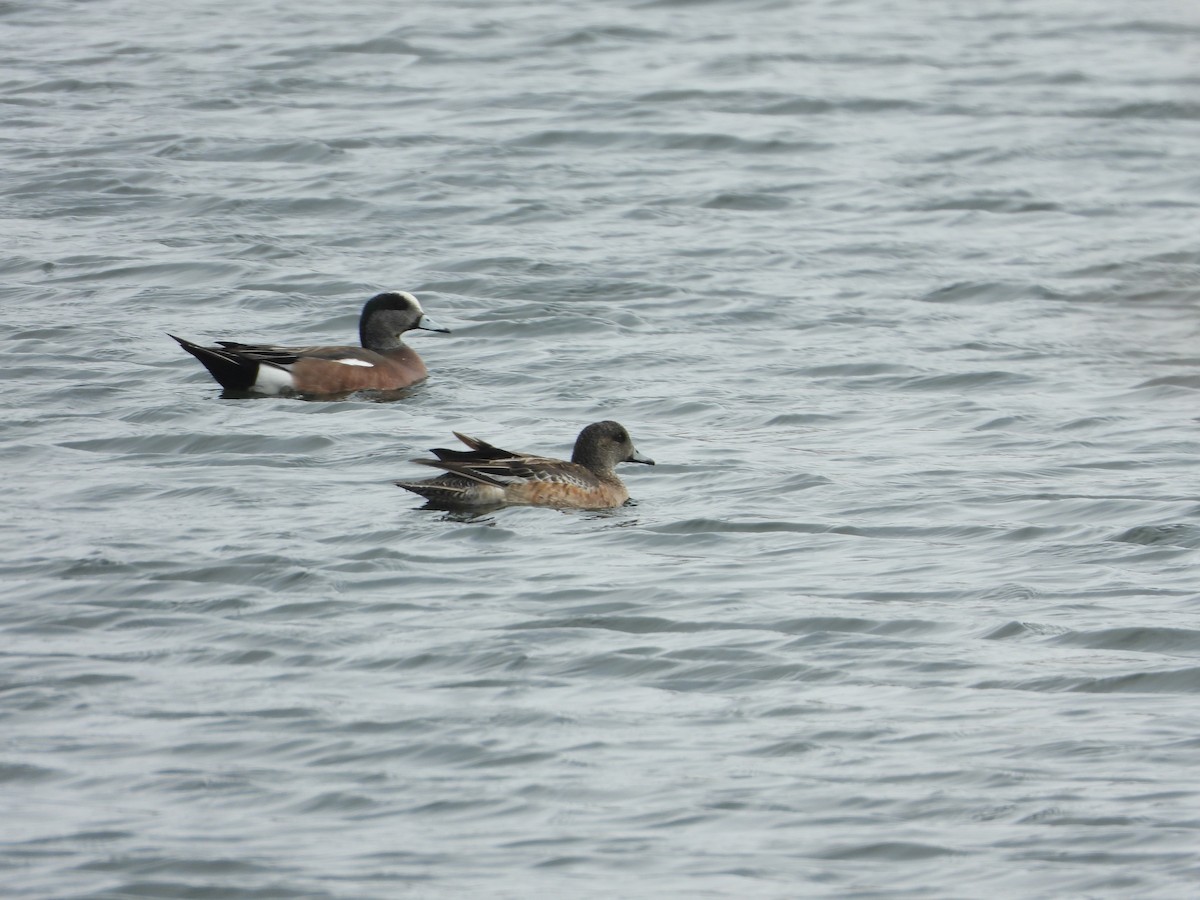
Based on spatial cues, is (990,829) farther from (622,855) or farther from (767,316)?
(767,316)

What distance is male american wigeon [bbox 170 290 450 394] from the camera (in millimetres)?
13516

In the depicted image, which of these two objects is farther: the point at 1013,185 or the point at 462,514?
the point at 1013,185

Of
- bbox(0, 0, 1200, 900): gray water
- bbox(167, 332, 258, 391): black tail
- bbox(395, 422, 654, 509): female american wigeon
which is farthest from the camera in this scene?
bbox(167, 332, 258, 391): black tail

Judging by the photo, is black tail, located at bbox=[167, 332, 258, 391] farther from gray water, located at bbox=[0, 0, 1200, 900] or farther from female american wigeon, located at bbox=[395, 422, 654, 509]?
female american wigeon, located at bbox=[395, 422, 654, 509]

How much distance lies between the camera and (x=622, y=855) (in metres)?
6.89

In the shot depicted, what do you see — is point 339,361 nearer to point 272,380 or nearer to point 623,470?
point 272,380

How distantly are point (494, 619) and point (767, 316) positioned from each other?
270 inches

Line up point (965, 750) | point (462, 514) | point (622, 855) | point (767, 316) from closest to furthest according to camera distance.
A: point (622, 855), point (965, 750), point (462, 514), point (767, 316)

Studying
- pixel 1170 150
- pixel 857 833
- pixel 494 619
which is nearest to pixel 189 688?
pixel 494 619

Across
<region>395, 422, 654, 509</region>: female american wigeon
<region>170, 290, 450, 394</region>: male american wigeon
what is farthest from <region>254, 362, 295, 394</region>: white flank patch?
<region>395, 422, 654, 509</region>: female american wigeon

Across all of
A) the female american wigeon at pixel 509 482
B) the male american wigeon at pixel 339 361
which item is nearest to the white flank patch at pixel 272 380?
the male american wigeon at pixel 339 361

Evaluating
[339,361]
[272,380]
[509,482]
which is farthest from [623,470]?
[272,380]

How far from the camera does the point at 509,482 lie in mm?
11227

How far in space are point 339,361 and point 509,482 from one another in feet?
9.95
